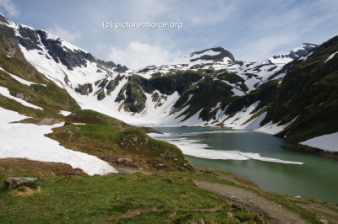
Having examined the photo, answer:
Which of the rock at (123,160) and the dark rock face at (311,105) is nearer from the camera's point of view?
the rock at (123,160)

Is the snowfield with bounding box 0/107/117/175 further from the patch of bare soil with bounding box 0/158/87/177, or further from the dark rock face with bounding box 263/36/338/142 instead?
the dark rock face with bounding box 263/36/338/142

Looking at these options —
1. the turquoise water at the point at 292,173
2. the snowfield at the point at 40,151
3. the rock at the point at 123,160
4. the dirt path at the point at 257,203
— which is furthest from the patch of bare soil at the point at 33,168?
the turquoise water at the point at 292,173

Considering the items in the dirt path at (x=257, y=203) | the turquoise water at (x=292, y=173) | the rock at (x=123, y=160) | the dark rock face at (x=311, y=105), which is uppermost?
the dark rock face at (x=311, y=105)

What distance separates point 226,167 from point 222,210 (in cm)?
3399

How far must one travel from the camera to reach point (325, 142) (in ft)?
224

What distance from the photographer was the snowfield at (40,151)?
29.0 metres

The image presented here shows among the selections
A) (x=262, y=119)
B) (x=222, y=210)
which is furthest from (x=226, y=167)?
(x=262, y=119)

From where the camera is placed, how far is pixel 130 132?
151ft

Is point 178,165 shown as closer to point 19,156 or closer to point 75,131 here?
point 75,131

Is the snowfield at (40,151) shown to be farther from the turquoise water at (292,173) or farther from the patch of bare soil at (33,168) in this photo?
the turquoise water at (292,173)

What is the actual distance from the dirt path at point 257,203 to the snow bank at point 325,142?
54.5 meters

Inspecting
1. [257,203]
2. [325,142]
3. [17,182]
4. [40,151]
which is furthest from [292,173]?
[17,182]

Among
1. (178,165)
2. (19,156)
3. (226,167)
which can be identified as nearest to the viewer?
(19,156)

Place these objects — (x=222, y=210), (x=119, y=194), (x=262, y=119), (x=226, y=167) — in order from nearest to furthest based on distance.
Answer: (x=222, y=210), (x=119, y=194), (x=226, y=167), (x=262, y=119)
